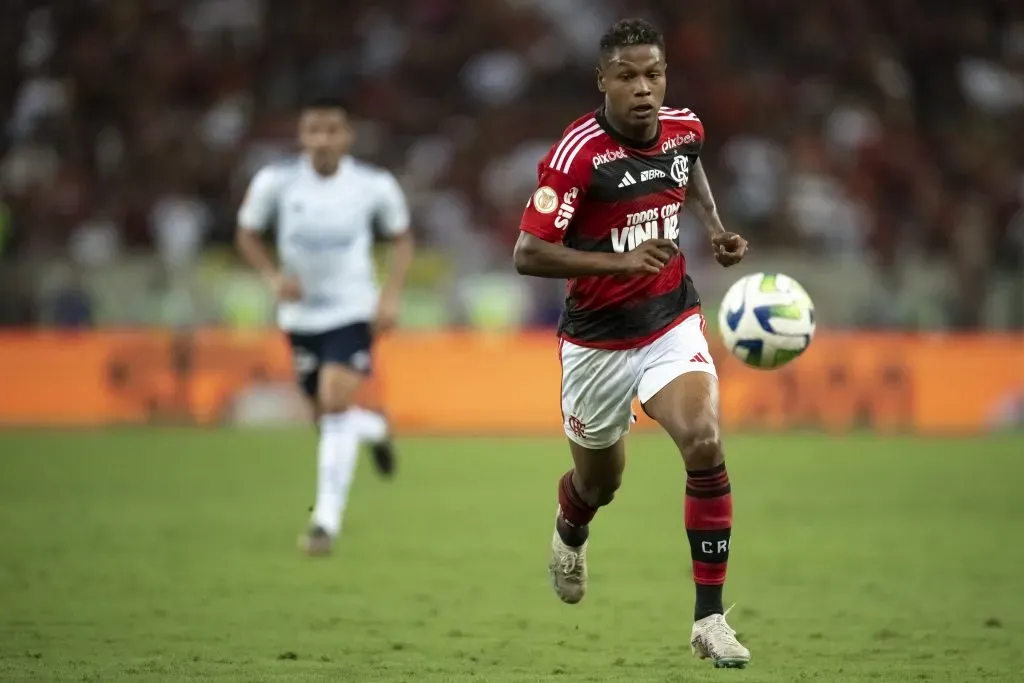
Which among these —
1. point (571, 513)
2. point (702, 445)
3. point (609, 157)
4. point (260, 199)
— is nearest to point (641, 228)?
point (609, 157)

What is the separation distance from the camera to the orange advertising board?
1955 centimetres

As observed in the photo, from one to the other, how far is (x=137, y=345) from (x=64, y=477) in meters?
5.27

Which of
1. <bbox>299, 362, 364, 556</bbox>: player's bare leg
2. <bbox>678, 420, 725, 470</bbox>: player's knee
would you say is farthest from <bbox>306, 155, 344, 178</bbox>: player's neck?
<bbox>678, 420, 725, 470</bbox>: player's knee

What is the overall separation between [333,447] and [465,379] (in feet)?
32.0

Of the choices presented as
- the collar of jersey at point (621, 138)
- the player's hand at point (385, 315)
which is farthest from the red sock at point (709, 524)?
the player's hand at point (385, 315)

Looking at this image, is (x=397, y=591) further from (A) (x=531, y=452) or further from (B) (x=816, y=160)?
(B) (x=816, y=160)

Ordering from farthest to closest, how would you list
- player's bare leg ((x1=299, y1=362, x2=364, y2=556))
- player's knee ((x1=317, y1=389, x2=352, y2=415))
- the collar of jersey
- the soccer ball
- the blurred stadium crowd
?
the blurred stadium crowd, player's knee ((x1=317, y1=389, x2=352, y2=415)), player's bare leg ((x1=299, y1=362, x2=364, y2=556)), the soccer ball, the collar of jersey

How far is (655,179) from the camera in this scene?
268 inches

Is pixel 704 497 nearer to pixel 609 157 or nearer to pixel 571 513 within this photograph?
pixel 571 513

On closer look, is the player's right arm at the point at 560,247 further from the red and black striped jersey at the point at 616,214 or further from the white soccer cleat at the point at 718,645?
the white soccer cleat at the point at 718,645

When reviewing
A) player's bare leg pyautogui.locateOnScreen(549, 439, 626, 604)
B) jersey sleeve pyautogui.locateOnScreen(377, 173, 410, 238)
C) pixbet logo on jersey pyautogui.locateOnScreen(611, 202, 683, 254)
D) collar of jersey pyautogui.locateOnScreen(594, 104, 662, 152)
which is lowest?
player's bare leg pyautogui.locateOnScreen(549, 439, 626, 604)

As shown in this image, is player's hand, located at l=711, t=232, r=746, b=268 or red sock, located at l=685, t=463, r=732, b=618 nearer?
red sock, located at l=685, t=463, r=732, b=618

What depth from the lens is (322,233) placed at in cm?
1088

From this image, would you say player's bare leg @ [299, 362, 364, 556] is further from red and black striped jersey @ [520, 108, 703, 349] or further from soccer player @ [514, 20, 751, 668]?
red and black striped jersey @ [520, 108, 703, 349]
